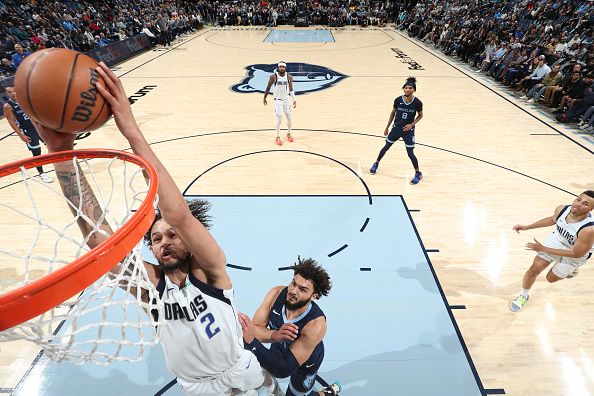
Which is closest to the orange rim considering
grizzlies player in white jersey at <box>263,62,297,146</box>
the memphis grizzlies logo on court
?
grizzlies player in white jersey at <box>263,62,297,146</box>

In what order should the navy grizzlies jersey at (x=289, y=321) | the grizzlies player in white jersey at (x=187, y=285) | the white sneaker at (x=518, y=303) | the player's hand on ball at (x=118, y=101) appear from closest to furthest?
the player's hand on ball at (x=118, y=101) < the grizzlies player in white jersey at (x=187, y=285) < the navy grizzlies jersey at (x=289, y=321) < the white sneaker at (x=518, y=303)

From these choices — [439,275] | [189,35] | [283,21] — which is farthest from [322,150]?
[283,21]

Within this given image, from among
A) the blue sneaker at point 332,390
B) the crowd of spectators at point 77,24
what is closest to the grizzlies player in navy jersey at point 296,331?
the blue sneaker at point 332,390

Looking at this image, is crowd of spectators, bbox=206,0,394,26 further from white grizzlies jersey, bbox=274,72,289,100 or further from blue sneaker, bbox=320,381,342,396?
blue sneaker, bbox=320,381,342,396

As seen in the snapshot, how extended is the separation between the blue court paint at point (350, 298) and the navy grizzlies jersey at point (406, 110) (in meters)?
1.31

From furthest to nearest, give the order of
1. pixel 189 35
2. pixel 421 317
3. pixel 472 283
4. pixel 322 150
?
pixel 189 35 < pixel 322 150 < pixel 472 283 < pixel 421 317

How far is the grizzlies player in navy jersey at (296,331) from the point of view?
8.66ft

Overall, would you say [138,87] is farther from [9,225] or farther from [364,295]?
[364,295]

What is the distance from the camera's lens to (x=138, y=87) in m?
12.2

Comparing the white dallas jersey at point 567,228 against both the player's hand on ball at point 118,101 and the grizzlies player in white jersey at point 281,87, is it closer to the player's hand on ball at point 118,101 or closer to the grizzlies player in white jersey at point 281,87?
the player's hand on ball at point 118,101

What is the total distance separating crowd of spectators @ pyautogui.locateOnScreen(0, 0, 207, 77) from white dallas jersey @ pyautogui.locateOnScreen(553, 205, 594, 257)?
1207cm

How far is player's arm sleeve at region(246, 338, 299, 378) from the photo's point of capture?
2611 millimetres

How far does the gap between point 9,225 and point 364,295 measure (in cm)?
493

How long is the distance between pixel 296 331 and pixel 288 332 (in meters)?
0.06
